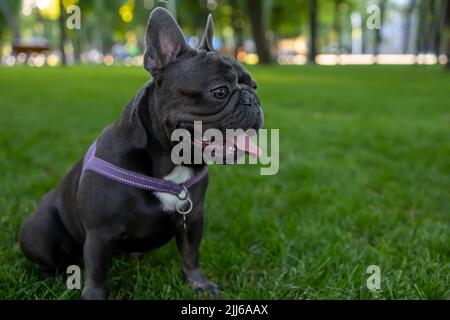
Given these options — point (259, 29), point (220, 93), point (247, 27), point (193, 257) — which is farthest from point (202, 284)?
point (247, 27)

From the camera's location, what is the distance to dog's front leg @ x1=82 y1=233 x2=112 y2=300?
2227mm

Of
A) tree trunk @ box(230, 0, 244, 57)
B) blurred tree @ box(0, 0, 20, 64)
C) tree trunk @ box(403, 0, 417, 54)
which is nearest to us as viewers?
tree trunk @ box(230, 0, 244, 57)

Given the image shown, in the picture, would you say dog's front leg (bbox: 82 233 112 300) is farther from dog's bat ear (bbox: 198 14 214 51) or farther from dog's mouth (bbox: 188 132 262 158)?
dog's bat ear (bbox: 198 14 214 51)

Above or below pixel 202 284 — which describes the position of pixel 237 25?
above

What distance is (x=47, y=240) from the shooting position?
255 centimetres

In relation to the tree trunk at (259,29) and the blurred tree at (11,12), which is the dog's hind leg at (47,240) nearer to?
the tree trunk at (259,29)

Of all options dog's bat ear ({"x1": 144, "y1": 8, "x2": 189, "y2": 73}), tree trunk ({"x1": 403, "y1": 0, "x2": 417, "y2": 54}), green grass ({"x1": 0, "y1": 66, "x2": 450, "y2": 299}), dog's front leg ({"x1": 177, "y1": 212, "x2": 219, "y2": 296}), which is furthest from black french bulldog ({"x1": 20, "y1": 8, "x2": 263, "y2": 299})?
tree trunk ({"x1": 403, "y1": 0, "x2": 417, "y2": 54})

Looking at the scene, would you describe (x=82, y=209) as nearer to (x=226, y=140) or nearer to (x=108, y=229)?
(x=108, y=229)

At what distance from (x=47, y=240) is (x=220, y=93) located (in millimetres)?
1277

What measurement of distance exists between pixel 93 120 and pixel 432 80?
10289mm

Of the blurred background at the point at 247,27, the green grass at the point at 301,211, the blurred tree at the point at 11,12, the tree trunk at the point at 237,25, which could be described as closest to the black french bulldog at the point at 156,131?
the green grass at the point at 301,211

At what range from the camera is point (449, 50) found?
54.0ft

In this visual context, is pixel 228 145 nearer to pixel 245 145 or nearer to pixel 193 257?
pixel 245 145

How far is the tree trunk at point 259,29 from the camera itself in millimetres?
22397
